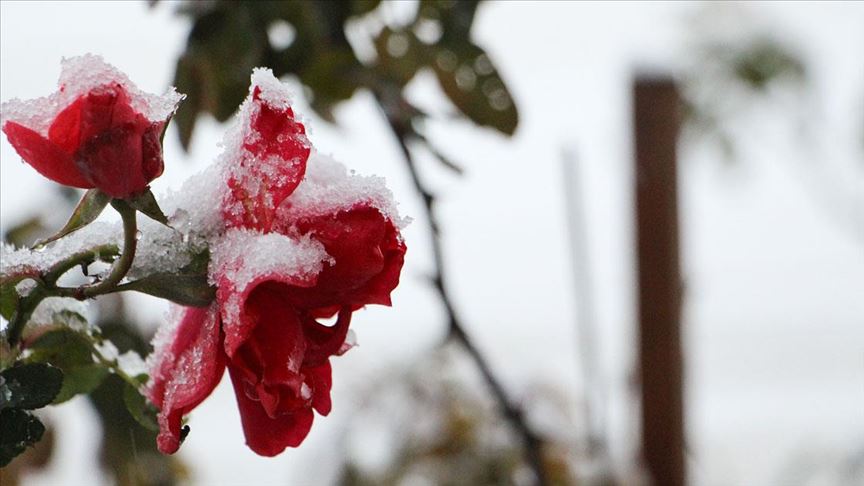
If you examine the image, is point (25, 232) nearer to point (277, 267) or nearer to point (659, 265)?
point (277, 267)

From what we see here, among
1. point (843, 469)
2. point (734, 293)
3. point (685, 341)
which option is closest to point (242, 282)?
point (685, 341)

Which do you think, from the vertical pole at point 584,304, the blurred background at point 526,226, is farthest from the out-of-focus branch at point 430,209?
the vertical pole at point 584,304

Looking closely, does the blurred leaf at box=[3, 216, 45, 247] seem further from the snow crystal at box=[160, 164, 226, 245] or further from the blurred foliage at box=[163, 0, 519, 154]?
the snow crystal at box=[160, 164, 226, 245]

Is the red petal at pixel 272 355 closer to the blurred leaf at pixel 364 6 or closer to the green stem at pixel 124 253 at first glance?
the green stem at pixel 124 253

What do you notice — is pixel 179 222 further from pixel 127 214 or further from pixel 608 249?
pixel 608 249

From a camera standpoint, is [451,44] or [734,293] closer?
[451,44]

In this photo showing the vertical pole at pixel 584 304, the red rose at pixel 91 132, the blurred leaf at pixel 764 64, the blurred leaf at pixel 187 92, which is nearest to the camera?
the red rose at pixel 91 132

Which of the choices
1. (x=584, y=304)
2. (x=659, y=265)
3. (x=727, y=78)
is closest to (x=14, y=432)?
(x=584, y=304)
